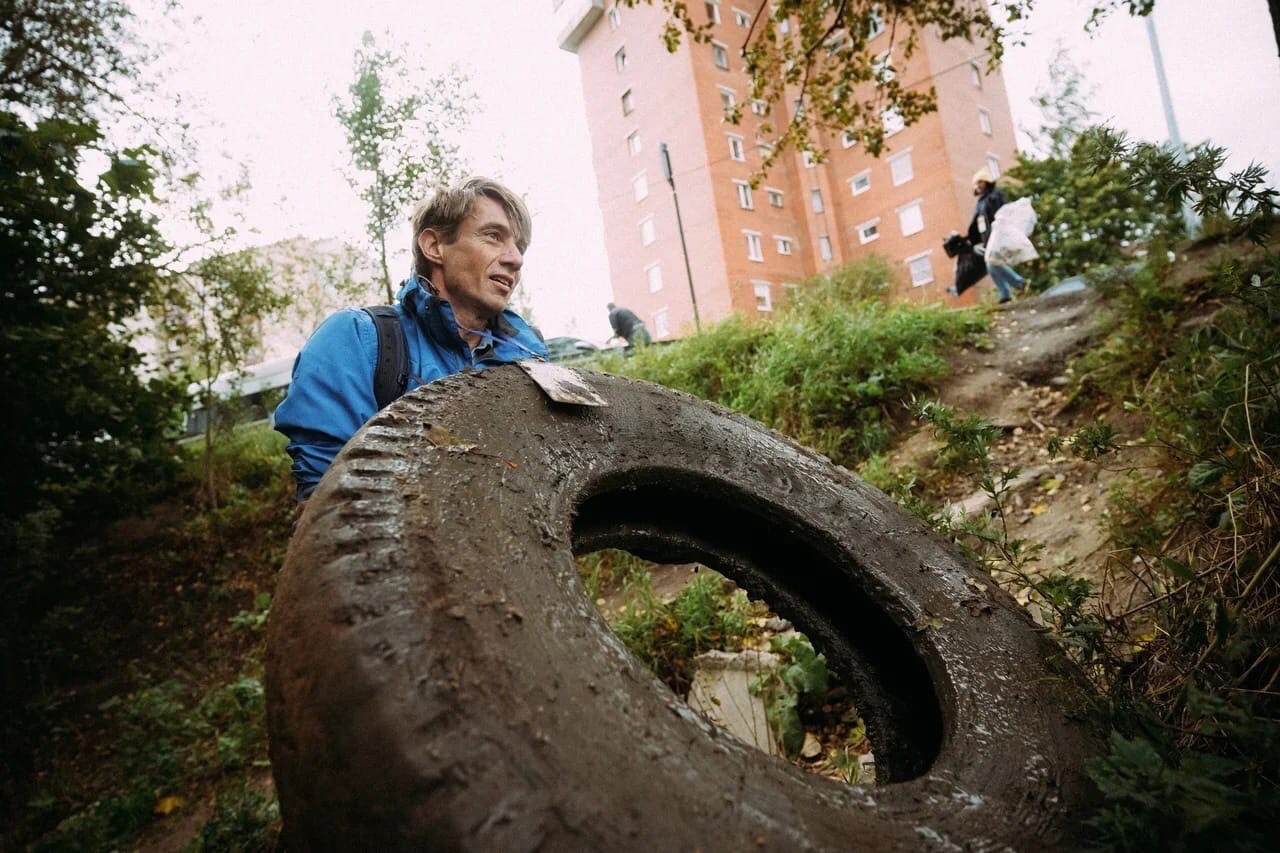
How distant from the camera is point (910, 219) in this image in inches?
942

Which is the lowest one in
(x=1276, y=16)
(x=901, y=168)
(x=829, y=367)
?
(x=829, y=367)

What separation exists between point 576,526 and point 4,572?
697 cm

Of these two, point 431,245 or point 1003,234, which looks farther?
point 1003,234

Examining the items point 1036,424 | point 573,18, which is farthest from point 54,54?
point 573,18

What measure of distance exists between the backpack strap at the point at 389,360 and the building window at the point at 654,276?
25091 millimetres

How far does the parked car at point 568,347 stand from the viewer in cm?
1027

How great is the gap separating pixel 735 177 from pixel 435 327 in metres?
25.0

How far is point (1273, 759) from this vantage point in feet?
2.80

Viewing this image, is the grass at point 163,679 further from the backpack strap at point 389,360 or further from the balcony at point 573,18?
the balcony at point 573,18

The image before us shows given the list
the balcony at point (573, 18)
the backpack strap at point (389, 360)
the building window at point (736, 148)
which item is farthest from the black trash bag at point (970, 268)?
the balcony at point (573, 18)

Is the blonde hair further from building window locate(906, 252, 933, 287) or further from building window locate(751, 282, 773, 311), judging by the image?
building window locate(906, 252, 933, 287)

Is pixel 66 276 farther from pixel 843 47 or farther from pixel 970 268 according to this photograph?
pixel 970 268

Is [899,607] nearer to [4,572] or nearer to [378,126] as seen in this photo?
[4,572]

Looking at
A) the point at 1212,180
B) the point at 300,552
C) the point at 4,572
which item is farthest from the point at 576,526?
the point at 4,572
